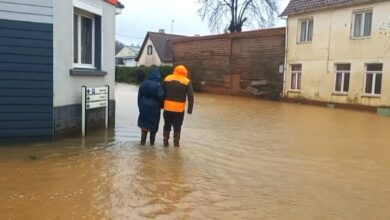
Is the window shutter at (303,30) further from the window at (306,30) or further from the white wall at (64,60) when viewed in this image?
the white wall at (64,60)

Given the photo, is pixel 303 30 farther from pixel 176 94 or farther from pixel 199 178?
pixel 199 178

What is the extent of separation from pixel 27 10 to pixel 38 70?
1.17m

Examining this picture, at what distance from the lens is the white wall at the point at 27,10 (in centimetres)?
833

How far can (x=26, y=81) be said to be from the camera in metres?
8.59

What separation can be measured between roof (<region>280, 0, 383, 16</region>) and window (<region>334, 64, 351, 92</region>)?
3100 millimetres

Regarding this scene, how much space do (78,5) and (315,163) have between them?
5.94 metres

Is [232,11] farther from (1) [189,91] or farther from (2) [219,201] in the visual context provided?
(2) [219,201]

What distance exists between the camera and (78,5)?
31.4 ft

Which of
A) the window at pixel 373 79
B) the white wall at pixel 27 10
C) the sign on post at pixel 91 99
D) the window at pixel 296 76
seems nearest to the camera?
the white wall at pixel 27 10

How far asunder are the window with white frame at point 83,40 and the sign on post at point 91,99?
2.09ft

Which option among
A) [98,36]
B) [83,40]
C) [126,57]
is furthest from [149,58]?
[83,40]

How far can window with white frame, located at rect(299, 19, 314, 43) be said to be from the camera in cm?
2481

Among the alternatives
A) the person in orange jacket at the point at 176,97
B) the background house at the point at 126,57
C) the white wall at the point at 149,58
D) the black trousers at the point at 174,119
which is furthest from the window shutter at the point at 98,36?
the background house at the point at 126,57

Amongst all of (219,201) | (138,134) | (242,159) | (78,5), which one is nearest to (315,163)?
(242,159)
